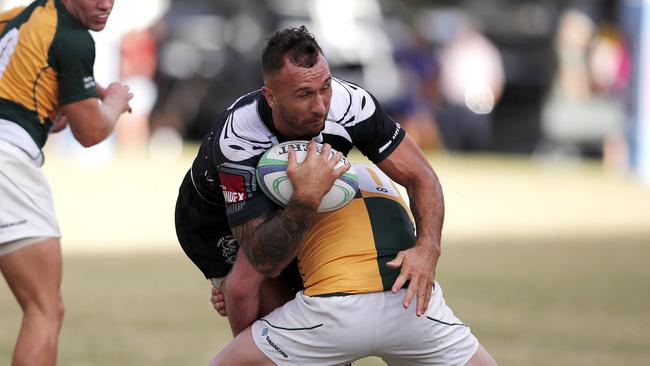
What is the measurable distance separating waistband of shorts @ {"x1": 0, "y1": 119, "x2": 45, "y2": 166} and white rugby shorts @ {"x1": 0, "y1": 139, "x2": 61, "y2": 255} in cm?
2

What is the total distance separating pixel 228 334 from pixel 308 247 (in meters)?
3.17

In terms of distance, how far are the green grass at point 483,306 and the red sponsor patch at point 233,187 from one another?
97.5 inches

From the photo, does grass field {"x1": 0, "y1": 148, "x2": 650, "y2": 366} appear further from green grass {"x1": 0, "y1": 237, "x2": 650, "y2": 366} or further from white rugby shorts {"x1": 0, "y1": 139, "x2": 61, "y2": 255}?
white rugby shorts {"x1": 0, "y1": 139, "x2": 61, "y2": 255}

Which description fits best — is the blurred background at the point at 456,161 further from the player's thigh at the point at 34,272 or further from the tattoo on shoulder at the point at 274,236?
the tattoo on shoulder at the point at 274,236

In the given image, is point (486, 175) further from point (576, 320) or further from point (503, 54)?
point (576, 320)

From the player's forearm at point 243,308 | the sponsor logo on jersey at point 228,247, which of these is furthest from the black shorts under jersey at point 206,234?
the player's forearm at point 243,308

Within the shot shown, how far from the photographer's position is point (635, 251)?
37.1 feet

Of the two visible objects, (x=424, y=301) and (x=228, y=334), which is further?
(x=228, y=334)

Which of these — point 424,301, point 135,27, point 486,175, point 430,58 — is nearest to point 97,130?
point 424,301

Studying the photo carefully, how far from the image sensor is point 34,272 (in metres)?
5.35

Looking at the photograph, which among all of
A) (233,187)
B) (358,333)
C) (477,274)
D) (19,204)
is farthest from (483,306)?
(233,187)

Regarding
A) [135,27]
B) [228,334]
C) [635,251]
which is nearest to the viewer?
[228,334]

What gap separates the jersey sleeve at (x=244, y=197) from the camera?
14.9 ft

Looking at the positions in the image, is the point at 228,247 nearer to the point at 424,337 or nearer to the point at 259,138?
the point at 259,138
